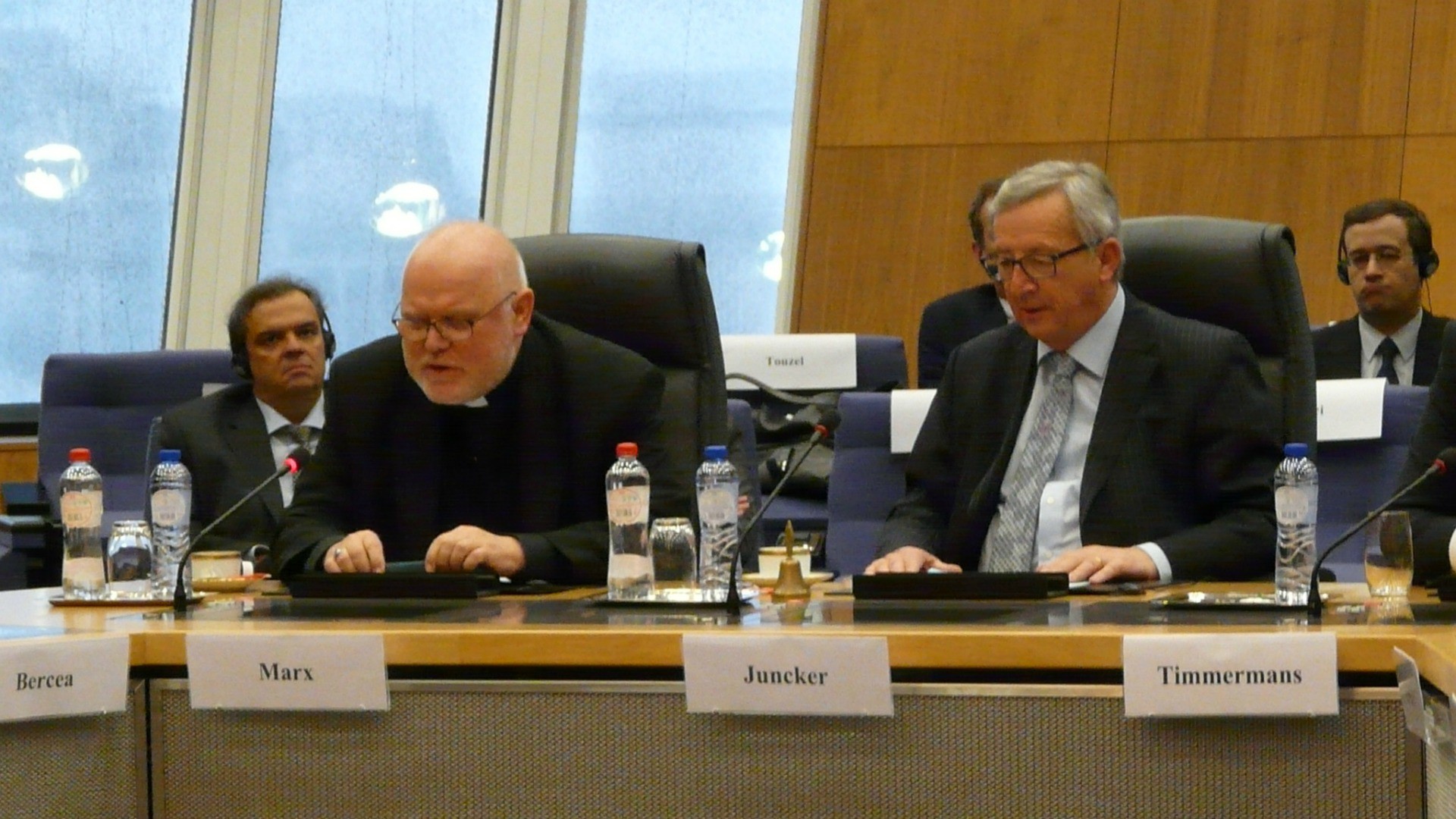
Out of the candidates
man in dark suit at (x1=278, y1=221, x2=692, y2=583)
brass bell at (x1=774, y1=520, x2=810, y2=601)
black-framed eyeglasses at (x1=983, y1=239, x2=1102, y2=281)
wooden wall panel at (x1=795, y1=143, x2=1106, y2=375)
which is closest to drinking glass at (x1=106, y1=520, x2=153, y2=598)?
man in dark suit at (x1=278, y1=221, x2=692, y2=583)

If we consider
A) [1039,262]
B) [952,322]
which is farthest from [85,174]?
[1039,262]

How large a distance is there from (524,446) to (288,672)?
1045 mm

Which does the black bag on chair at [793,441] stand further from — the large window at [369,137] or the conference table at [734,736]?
the large window at [369,137]

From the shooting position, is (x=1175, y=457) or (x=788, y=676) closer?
(x=788, y=676)

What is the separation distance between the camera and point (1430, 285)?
548cm

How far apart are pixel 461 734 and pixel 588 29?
16.9 ft

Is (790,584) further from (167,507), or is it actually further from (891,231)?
(891,231)

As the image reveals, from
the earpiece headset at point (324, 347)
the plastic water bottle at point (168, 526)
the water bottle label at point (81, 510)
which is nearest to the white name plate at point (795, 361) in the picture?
the earpiece headset at point (324, 347)

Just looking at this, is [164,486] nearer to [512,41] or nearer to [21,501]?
[21,501]

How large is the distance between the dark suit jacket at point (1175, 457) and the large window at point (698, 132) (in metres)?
3.59

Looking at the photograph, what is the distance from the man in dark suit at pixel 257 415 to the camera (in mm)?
4004

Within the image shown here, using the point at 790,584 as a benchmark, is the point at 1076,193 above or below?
above

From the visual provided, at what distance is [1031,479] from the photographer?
289cm

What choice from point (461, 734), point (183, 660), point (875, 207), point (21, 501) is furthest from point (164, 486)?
point (875, 207)
